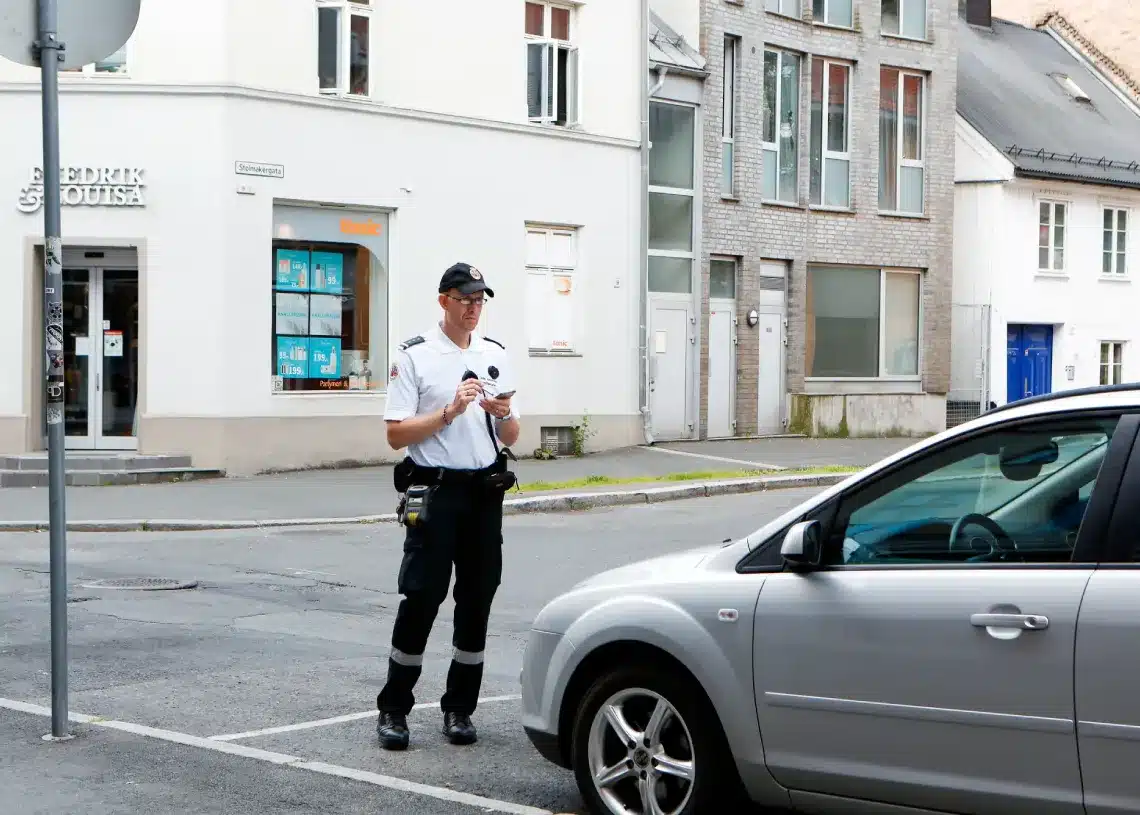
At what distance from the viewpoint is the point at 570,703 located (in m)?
5.76

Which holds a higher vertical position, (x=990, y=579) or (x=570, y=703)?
(x=990, y=579)

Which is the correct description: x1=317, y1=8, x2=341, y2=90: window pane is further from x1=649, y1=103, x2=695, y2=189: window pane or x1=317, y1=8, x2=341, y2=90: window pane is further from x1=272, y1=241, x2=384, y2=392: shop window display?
x1=649, y1=103, x2=695, y2=189: window pane

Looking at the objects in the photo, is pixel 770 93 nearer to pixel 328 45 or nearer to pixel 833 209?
pixel 833 209

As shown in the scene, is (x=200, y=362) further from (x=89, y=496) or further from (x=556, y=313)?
(x=556, y=313)

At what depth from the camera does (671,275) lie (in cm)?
2805

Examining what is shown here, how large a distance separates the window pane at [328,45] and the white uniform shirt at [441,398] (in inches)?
648

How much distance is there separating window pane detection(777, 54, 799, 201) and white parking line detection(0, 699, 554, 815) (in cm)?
2387

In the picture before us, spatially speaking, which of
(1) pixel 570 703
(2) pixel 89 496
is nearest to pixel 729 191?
(2) pixel 89 496

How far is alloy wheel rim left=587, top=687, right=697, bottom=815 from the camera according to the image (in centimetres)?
539

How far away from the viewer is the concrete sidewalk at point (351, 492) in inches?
677

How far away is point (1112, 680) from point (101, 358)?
19317mm

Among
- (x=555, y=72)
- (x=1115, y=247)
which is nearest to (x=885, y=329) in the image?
(x=1115, y=247)

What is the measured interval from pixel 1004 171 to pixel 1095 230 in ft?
11.5

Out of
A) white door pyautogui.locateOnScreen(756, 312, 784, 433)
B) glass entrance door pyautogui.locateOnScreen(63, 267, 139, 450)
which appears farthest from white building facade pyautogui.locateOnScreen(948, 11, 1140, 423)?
glass entrance door pyautogui.locateOnScreen(63, 267, 139, 450)
